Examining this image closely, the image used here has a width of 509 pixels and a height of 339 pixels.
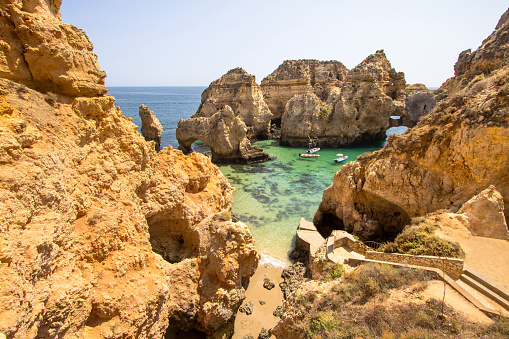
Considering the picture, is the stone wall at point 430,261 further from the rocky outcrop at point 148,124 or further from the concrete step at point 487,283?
the rocky outcrop at point 148,124

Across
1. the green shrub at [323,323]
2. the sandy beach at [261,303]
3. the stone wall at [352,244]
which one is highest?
the green shrub at [323,323]

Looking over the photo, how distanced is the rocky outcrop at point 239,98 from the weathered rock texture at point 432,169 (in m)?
28.5

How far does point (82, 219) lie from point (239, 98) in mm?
38159

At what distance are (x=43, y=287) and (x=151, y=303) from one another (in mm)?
2576

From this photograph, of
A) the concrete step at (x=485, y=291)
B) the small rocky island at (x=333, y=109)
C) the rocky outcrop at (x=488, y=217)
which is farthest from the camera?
the small rocky island at (x=333, y=109)

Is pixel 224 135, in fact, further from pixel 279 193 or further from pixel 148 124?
pixel 279 193

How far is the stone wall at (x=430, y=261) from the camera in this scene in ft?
25.7

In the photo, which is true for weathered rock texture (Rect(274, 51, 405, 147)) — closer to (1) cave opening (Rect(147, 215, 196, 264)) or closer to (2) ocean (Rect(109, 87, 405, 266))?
(2) ocean (Rect(109, 87, 405, 266))

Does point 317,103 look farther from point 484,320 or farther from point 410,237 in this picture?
point 484,320

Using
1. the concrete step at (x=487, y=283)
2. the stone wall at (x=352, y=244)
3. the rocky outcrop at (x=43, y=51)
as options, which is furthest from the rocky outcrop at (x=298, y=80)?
the rocky outcrop at (x=43, y=51)

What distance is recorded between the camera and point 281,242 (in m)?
16.2

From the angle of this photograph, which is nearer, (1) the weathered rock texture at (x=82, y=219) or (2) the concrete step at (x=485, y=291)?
(1) the weathered rock texture at (x=82, y=219)

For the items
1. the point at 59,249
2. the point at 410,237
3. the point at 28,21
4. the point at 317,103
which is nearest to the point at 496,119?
the point at 410,237

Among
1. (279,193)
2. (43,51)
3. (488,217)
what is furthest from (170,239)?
(279,193)
